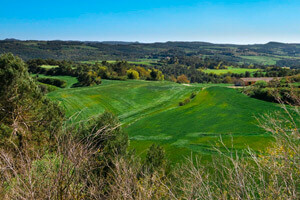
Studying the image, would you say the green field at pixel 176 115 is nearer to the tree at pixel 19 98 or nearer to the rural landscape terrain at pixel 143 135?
the rural landscape terrain at pixel 143 135

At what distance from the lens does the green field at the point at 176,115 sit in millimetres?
32375

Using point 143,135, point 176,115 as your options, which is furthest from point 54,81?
point 143,135

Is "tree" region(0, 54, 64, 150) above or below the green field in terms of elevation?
above

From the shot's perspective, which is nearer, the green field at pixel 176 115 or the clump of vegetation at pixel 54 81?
the green field at pixel 176 115

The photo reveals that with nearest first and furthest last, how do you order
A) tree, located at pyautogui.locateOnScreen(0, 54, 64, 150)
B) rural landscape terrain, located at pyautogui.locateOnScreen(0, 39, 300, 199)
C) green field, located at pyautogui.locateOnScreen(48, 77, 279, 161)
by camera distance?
rural landscape terrain, located at pyautogui.locateOnScreen(0, 39, 300, 199) < tree, located at pyautogui.locateOnScreen(0, 54, 64, 150) < green field, located at pyautogui.locateOnScreen(48, 77, 279, 161)

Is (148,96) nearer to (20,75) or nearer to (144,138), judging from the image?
(144,138)

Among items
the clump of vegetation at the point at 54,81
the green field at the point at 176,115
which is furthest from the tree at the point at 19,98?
the clump of vegetation at the point at 54,81

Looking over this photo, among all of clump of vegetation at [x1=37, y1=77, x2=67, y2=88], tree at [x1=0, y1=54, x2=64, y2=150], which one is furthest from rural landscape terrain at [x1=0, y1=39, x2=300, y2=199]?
clump of vegetation at [x1=37, y1=77, x2=67, y2=88]

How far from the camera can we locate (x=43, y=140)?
819 inches

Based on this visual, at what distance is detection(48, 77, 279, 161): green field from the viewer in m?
32.4

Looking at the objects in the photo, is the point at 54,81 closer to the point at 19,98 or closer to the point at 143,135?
the point at 143,135

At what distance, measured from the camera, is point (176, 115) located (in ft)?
165

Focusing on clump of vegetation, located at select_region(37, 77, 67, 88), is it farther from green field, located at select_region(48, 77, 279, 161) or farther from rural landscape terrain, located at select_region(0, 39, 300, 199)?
green field, located at select_region(48, 77, 279, 161)

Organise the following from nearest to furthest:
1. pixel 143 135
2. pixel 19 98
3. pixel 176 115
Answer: pixel 19 98 < pixel 143 135 < pixel 176 115
